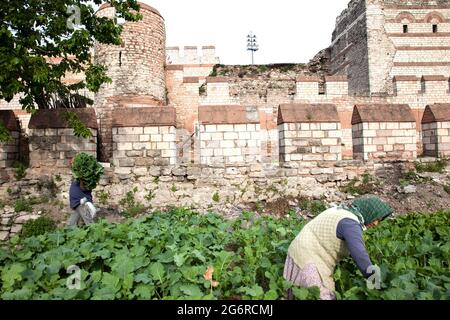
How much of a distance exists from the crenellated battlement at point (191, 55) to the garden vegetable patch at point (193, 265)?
29.7 m

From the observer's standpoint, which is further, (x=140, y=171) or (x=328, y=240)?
(x=140, y=171)

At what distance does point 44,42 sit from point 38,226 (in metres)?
3.76

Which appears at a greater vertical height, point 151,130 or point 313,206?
point 151,130

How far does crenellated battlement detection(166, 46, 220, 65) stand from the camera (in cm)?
3234

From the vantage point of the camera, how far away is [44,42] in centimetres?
719

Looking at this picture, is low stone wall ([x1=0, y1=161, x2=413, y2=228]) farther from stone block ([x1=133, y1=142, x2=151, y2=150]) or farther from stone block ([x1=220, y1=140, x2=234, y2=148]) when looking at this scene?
stone block ([x1=133, y1=142, x2=151, y2=150])

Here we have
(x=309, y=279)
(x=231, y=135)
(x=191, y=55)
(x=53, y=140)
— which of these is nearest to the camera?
(x=309, y=279)

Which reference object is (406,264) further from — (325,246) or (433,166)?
(433,166)

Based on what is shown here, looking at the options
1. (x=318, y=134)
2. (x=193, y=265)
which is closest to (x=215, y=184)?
(x=318, y=134)

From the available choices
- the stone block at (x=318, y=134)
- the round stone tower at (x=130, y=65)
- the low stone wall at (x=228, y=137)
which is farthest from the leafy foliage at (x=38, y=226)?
the round stone tower at (x=130, y=65)

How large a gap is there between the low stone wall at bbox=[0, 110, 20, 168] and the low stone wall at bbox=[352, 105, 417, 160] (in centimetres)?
722

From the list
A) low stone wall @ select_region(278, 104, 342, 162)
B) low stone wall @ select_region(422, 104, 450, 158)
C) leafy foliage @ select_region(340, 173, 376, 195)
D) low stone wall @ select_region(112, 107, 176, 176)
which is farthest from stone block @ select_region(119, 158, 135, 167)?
low stone wall @ select_region(422, 104, 450, 158)

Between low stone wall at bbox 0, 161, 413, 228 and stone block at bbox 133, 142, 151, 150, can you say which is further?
stone block at bbox 133, 142, 151, 150

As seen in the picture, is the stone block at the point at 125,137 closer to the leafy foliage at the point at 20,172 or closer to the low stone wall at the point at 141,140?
the low stone wall at the point at 141,140
